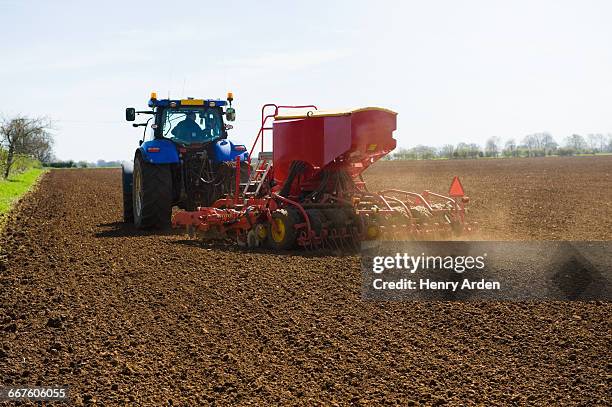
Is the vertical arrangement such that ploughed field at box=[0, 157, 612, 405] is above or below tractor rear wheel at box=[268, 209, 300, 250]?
below

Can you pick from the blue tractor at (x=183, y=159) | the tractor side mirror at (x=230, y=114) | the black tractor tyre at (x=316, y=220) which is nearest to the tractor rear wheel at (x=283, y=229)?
the black tractor tyre at (x=316, y=220)

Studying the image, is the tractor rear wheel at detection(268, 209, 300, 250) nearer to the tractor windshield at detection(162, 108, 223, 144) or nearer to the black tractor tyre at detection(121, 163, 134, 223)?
the tractor windshield at detection(162, 108, 223, 144)

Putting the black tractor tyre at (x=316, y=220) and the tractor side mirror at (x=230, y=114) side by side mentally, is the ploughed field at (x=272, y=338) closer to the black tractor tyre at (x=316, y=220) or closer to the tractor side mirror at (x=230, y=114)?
the black tractor tyre at (x=316, y=220)

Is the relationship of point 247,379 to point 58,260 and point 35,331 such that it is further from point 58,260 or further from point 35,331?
point 58,260

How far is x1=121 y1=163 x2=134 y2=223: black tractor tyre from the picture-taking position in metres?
13.0

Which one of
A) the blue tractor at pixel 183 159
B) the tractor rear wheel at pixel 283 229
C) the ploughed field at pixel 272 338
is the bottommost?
the ploughed field at pixel 272 338

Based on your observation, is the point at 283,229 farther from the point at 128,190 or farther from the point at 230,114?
the point at 128,190

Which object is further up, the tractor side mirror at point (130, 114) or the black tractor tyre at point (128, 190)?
the tractor side mirror at point (130, 114)

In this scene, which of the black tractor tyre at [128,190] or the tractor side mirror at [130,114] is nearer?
the tractor side mirror at [130,114]

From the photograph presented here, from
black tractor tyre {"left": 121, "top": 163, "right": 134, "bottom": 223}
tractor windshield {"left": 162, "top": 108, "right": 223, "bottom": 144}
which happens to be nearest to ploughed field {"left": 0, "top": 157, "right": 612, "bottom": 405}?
tractor windshield {"left": 162, "top": 108, "right": 223, "bottom": 144}

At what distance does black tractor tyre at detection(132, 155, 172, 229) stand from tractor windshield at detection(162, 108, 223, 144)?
78 centimetres

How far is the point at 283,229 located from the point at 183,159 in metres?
3.28

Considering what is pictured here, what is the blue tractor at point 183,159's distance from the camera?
1145cm

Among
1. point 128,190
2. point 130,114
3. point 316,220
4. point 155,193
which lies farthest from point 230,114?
point 316,220
